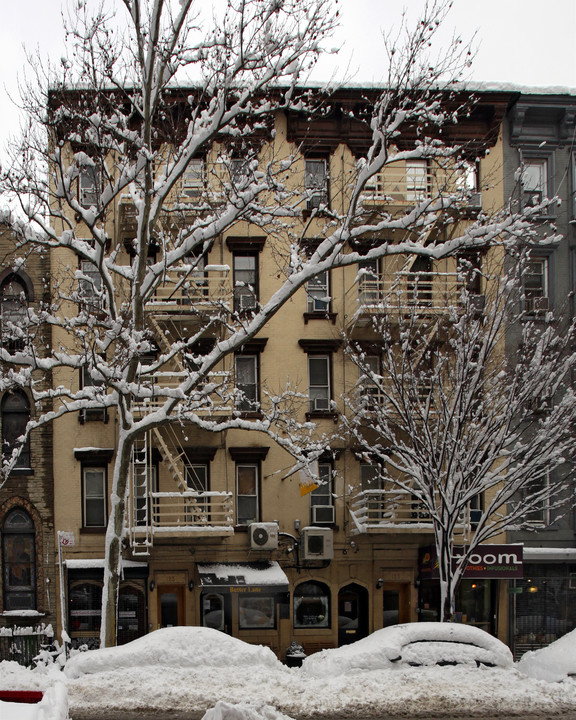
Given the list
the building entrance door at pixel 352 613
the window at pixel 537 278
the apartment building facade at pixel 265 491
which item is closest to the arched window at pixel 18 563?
the apartment building facade at pixel 265 491

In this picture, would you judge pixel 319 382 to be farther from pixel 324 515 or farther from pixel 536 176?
pixel 536 176

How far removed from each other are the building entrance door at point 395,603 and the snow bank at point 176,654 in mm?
9443

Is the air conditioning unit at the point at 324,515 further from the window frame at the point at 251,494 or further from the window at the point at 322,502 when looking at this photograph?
the window frame at the point at 251,494

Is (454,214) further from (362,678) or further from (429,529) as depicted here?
(362,678)

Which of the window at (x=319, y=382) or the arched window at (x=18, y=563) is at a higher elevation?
the window at (x=319, y=382)

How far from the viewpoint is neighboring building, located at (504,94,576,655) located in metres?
19.8

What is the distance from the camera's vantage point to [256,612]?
1941cm

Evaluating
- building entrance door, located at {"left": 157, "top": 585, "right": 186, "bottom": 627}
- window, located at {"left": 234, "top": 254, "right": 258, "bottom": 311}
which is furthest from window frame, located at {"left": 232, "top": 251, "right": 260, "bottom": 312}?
building entrance door, located at {"left": 157, "top": 585, "right": 186, "bottom": 627}

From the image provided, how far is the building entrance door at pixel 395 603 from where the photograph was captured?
64.8ft

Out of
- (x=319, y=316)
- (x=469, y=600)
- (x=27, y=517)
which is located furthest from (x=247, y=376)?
(x=469, y=600)

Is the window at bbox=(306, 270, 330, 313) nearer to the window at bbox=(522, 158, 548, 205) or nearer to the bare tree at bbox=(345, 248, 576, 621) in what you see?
the bare tree at bbox=(345, 248, 576, 621)

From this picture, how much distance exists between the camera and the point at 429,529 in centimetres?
1869

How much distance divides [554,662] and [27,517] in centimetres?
1378

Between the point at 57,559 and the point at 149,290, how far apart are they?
31.2 feet
